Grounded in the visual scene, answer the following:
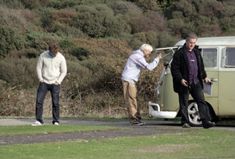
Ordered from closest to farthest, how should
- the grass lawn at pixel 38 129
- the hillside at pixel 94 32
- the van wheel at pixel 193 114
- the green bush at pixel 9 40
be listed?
the grass lawn at pixel 38 129
the van wheel at pixel 193 114
the hillside at pixel 94 32
the green bush at pixel 9 40

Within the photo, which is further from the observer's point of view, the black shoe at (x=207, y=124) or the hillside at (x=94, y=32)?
the hillside at (x=94, y=32)

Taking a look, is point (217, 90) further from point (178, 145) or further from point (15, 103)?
point (15, 103)

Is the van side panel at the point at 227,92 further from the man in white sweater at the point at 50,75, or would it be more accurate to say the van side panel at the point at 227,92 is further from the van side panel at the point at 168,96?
the man in white sweater at the point at 50,75

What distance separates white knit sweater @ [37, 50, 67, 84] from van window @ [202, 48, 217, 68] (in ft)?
10.5

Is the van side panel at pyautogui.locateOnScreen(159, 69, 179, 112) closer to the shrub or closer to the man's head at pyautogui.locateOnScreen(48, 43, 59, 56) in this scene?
the man's head at pyautogui.locateOnScreen(48, 43, 59, 56)

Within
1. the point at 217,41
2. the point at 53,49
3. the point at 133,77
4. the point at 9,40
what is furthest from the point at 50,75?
the point at 9,40

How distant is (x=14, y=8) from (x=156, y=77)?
111ft

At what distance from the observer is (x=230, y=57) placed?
1561 centimetres

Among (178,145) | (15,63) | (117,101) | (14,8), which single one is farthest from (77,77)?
(14,8)

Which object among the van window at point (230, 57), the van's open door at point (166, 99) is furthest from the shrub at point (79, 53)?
the van window at point (230, 57)

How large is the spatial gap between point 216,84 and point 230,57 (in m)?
0.69

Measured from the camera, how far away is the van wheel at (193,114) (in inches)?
611

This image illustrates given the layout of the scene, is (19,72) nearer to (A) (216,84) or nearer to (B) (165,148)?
(A) (216,84)

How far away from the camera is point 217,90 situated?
612 inches
